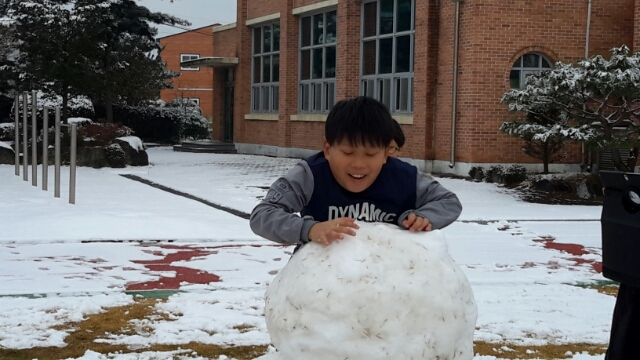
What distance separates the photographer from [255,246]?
9492 millimetres

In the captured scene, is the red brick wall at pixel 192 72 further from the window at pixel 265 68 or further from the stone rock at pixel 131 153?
the stone rock at pixel 131 153

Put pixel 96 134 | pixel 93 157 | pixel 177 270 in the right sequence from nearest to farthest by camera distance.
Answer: pixel 177 270 → pixel 93 157 → pixel 96 134

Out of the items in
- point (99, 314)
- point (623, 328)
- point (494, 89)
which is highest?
point (494, 89)

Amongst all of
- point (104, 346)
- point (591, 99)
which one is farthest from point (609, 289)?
point (591, 99)

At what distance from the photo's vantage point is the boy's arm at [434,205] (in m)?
3.44

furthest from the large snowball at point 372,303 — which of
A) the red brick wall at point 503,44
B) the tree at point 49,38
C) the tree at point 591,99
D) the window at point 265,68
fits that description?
the window at point 265,68

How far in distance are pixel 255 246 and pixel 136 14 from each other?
2311 cm

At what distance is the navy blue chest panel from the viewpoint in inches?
135

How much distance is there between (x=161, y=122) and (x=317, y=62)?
14.7 meters

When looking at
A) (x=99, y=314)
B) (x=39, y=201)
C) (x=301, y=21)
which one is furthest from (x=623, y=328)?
(x=301, y=21)

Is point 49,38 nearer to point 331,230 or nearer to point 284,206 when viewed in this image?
point 284,206

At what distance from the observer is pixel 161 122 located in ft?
133

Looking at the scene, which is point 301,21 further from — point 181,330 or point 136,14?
point 181,330

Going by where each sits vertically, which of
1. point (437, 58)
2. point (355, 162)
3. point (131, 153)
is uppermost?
point (437, 58)
